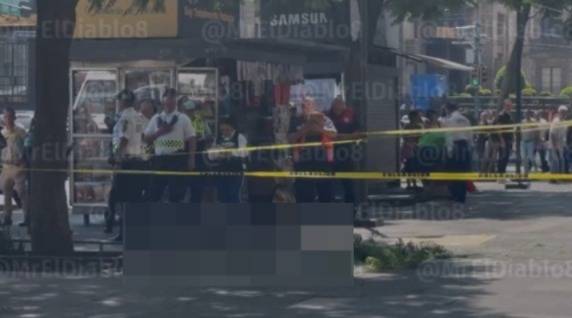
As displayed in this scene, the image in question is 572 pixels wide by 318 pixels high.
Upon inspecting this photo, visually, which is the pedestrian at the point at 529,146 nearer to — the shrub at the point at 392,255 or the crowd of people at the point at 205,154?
the crowd of people at the point at 205,154

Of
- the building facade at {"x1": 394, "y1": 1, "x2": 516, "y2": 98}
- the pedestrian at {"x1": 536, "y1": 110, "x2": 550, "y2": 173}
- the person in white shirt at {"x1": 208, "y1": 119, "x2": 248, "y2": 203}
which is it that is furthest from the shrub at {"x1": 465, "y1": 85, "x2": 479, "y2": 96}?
the person in white shirt at {"x1": 208, "y1": 119, "x2": 248, "y2": 203}

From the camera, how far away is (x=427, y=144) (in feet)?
82.2

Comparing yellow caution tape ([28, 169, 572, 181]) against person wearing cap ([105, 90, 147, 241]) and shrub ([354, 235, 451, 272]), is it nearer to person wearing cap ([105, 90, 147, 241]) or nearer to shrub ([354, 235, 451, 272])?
person wearing cap ([105, 90, 147, 241])

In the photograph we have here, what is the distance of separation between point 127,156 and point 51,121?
2853mm

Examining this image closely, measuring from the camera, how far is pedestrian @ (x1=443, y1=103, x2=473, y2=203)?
2480 cm

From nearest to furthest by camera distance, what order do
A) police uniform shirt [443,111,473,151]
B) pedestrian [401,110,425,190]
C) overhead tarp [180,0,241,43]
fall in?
overhead tarp [180,0,241,43]
pedestrian [401,110,425,190]
police uniform shirt [443,111,473,151]

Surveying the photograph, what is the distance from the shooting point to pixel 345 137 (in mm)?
22234

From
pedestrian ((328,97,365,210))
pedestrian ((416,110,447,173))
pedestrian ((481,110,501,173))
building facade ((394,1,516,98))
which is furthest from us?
building facade ((394,1,516,98))

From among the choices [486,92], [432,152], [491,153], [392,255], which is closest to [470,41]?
[486,92]

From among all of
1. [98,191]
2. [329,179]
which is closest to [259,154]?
[329,179]

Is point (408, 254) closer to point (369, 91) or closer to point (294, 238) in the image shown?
point (294, 238)

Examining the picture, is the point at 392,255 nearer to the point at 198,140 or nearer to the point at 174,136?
the point at 174,136

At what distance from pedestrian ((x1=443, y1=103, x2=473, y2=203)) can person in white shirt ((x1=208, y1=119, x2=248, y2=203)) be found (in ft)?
20.4

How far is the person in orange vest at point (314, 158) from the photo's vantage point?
20.5 m
